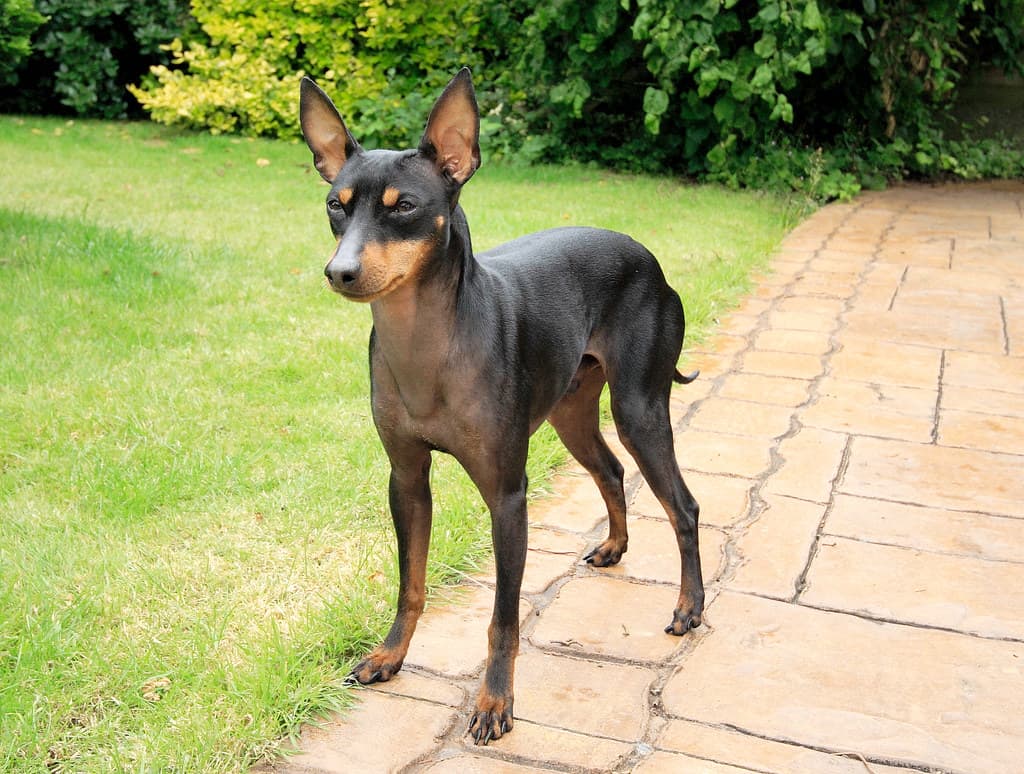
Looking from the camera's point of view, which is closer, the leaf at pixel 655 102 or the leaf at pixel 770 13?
the leaf at pixel 770 13

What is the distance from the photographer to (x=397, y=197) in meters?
2.38

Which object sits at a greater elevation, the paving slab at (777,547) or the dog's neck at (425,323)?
the dog's neck at (425,323)

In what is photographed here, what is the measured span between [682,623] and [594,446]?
2.05 ft

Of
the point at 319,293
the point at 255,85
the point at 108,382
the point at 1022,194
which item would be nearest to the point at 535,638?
the point at 108,382

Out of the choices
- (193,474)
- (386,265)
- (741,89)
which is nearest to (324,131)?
(386,265)

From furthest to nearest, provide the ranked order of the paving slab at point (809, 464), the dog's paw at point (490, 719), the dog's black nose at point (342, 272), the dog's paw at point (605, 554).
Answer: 1. the paving slab at point (809, 464)
2. the dog's paw at point (605, 554)
3. the dog's paw at point (490, 719)
4. the dog's black nose at point (342, 272)

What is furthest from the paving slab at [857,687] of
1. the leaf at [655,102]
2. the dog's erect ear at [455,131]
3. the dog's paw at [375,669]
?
the leaf at [655,102]

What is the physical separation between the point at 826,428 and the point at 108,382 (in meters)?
3.15

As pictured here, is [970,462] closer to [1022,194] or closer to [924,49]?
[924,49]

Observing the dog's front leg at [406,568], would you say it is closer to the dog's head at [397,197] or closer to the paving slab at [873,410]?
the dog's head at [397,197]

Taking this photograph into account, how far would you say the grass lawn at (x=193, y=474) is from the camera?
2.70m

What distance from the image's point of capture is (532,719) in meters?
2.76

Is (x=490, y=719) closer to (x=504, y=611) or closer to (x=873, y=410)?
(x=504, y=611)

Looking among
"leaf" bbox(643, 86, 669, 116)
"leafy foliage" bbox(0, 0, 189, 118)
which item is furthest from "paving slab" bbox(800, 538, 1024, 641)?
"leafy foliage" bbox(0, 0, 189, 118)
